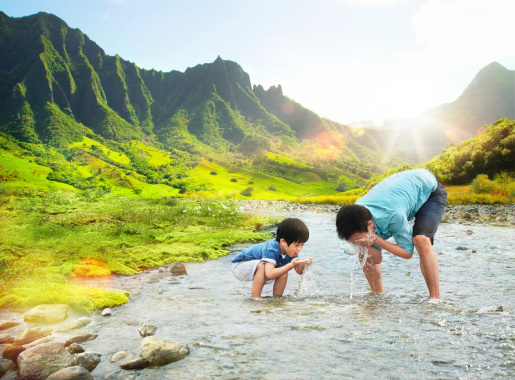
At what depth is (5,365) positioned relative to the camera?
2943mm

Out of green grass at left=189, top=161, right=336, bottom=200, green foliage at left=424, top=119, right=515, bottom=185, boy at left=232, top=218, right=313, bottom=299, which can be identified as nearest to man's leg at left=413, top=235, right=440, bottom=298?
boy at left=232, top=218, right=313, bottom=299

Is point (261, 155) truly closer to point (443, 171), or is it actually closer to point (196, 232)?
point (443, 171)

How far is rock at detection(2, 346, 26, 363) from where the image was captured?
125 inches

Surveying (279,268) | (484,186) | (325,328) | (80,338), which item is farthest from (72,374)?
(484,186)

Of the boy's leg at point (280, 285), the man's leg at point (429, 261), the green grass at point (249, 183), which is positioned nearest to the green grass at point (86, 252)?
the boy's leg at point (280, 285)

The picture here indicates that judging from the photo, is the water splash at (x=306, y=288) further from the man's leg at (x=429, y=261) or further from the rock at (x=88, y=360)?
the rock at (x=88, y=360)

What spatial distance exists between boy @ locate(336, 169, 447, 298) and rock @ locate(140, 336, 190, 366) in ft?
8.84

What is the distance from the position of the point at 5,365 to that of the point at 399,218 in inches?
190

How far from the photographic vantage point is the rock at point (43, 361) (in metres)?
2.85

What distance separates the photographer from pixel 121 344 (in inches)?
138

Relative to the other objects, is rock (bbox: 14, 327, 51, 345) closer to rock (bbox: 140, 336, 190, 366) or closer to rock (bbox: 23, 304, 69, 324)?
rock (bbox: 23, 304, 69, 324)

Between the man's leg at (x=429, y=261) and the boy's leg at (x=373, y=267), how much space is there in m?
0.66

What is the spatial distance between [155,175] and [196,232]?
89.1 meters

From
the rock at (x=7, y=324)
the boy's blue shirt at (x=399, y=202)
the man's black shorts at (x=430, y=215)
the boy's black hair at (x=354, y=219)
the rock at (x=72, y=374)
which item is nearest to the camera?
the rock at (x=72, y=374)
